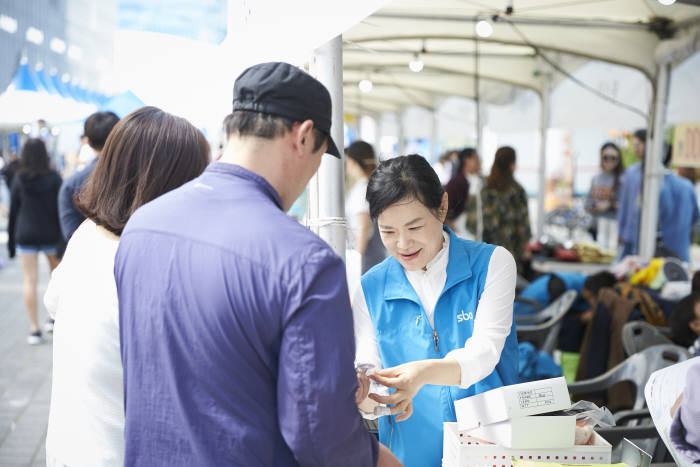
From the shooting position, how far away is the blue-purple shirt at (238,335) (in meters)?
1.04

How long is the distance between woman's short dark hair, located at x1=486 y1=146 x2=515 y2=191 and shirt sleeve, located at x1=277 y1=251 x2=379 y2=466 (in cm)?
525

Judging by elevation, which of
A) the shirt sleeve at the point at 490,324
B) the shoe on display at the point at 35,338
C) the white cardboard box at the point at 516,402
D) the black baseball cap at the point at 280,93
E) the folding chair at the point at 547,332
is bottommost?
the shoe on display at the point at 35,338

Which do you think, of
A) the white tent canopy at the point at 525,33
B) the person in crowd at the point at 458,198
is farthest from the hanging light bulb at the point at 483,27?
the person in crowd at the point at 458,198

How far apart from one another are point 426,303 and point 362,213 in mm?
2657

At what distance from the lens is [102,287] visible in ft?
5.49

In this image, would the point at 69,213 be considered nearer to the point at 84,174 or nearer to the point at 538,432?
the point at 84,174

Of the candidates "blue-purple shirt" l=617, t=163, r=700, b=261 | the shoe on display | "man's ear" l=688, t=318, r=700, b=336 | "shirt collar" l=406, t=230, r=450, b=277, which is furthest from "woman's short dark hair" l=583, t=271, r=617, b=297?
the shoe on display

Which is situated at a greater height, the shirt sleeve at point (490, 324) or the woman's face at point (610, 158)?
the woman's face at point (610, 158)

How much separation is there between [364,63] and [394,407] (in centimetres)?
837

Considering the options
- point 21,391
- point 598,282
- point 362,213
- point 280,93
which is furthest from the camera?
point 21,391

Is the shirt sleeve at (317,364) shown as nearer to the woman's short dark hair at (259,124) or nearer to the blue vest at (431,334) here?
the woman's short dark hair at (259,124)

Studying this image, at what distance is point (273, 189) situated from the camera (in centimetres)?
117

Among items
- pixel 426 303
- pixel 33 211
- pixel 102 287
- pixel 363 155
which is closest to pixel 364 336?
pixel 426 303

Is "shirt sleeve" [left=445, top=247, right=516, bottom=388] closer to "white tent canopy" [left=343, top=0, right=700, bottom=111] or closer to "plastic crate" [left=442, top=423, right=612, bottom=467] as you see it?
"plastic crate" [left=442, top=423, right=612, bottom=467]
